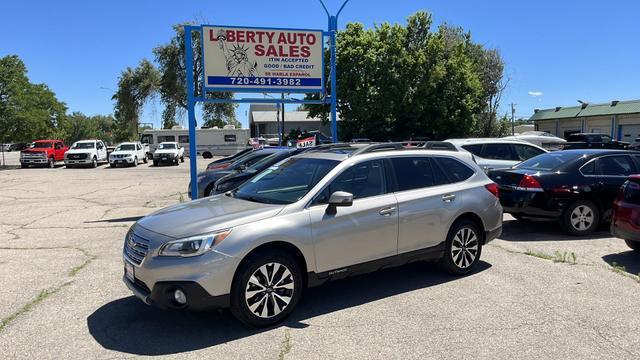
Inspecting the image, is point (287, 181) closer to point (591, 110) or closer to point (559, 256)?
point (559, 256)

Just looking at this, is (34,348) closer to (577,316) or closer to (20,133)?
(577,316)

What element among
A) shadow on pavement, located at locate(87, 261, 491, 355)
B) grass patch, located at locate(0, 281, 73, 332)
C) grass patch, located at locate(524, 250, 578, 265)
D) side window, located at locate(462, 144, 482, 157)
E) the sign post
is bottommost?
grass patch, located at locate(0, 281, 73, 332)

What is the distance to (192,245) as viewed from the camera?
4312 mm

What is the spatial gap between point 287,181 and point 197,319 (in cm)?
171

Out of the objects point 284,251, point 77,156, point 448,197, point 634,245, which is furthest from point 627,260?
point 77,156

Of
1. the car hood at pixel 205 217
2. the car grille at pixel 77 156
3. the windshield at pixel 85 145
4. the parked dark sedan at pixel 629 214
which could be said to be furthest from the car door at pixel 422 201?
the windshield at pixel 85 145

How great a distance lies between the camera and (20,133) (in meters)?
35.0

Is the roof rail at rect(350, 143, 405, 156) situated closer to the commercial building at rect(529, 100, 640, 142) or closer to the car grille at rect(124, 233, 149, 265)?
the car grille at rect(124, 233, 149, 265)

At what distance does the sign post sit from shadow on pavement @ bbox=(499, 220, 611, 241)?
531cm

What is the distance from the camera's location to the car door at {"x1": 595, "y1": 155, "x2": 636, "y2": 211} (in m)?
8.59

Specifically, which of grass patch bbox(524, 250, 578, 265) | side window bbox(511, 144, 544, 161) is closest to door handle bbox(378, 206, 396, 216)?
grass patch bbox(524, 250, 578, 265)

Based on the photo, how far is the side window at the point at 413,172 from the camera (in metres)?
5.72

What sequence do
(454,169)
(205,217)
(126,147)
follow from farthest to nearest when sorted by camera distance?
(126,147) → (454,169) → (205,217)

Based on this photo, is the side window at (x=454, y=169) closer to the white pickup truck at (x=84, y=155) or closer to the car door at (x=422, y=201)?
the car door at (x=422, y=201)
